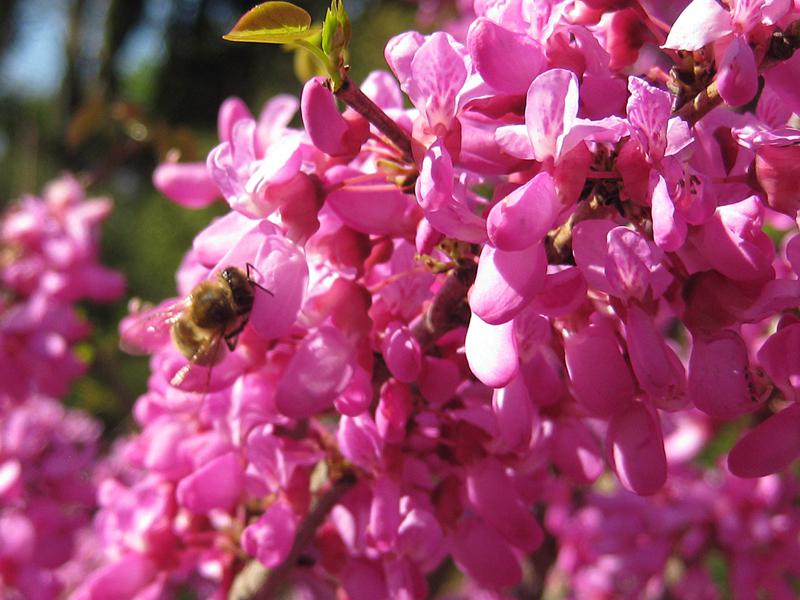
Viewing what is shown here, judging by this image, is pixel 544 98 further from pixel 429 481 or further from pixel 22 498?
pixel 22 498

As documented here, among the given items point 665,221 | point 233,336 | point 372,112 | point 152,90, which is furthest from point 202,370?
point 152,90

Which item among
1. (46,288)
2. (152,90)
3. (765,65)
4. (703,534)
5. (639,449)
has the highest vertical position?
(765,65)

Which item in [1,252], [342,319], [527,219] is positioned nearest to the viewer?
[527,219]

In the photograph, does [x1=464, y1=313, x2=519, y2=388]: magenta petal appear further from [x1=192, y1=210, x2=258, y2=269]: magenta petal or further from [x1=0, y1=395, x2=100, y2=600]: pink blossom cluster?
[x1=0, y1=395, x2=100, y2=600]: pink blossom cluster

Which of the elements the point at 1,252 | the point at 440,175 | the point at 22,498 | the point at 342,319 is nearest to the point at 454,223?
the point at 440,175

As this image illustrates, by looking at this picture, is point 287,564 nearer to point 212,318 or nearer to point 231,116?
point 212,318
